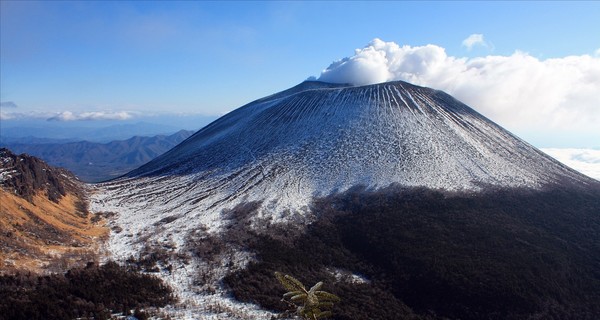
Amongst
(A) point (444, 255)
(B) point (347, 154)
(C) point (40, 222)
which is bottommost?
(A) point (444, 255)

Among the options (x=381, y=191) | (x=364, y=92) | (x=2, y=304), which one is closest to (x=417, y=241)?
(x=381, y=191)

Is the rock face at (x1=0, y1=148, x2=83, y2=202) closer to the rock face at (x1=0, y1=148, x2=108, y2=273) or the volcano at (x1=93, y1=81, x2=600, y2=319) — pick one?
the rock face at (x1=0, y1=148, x2=108, y2=273)

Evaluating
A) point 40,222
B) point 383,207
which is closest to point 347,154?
point 383,207

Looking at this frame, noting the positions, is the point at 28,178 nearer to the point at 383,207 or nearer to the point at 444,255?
the point at 383,207

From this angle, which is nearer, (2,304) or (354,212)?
(2,304)

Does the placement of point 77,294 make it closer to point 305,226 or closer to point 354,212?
point 305,226
